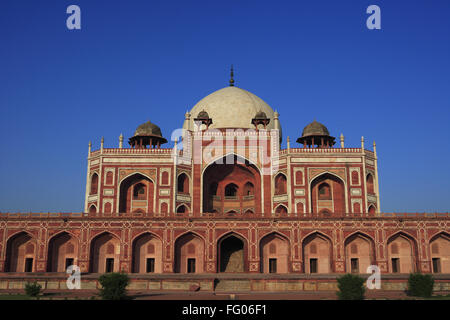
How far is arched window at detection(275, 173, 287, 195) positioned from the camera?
39.4m

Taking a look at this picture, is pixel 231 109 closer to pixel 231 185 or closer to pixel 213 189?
pixel 231 185

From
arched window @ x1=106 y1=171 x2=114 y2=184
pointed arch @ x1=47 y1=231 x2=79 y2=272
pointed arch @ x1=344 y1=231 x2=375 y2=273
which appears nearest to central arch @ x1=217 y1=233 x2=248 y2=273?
pointed arch @ x1=344 y1=231 x2=375 y2=273

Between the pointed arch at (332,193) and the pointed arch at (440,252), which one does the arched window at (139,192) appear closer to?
the pointed arch at (332,193)

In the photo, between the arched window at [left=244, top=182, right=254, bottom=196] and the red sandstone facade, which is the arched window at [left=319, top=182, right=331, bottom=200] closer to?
the red sandstone facade

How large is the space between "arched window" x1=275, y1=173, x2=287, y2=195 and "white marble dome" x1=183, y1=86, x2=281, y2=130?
605 centimetres

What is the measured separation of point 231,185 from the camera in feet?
141

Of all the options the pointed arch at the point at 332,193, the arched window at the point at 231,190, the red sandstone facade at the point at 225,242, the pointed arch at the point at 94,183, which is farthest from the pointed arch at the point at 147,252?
the pointed arch at the point at 332,193

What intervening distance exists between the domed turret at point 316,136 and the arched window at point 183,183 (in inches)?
436

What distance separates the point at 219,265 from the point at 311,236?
22.9 feet

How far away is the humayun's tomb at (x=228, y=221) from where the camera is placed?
106 feet

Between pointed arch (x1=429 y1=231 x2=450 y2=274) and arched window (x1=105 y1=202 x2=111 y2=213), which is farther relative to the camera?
arched window (x1=105 y1=202 x2=111 y2=213)

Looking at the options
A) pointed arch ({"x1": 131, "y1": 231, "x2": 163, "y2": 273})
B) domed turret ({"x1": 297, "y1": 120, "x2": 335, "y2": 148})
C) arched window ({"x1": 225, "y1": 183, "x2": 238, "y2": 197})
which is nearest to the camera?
pointed arch ({"x1": 131, "y1": 231, "x2": 163, "y2": 273})

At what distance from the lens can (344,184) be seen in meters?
38.2
